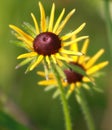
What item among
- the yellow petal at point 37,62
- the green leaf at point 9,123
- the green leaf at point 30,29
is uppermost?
the green leaf at point 30,29

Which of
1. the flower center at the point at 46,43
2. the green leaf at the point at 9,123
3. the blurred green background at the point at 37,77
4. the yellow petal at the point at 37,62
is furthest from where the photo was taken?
the blurred green background at the point at 37,77

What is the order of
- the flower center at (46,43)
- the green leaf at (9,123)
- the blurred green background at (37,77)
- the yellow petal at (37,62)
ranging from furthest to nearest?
the blurred green background at (37,77) → the green leaf at (9,123) → the flower center at (46,43) → the yellow petal at (37,62)

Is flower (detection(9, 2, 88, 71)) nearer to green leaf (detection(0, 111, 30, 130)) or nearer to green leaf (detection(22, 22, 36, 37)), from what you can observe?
green leaf (detection(22, 22, 36, 37))

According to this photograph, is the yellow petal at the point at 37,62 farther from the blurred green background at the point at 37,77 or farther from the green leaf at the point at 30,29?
the blurred green background at the point at 37,77

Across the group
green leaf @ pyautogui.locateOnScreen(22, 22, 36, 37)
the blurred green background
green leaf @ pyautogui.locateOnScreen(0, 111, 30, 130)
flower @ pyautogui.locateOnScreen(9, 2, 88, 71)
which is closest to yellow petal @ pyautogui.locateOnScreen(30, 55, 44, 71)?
flower @ pyautogui.locateOnScreen(9, 2, 88, 71)

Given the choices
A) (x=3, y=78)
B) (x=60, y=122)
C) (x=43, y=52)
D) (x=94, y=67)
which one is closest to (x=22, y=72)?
(x=3, y=78)

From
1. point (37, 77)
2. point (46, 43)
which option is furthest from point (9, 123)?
point (37, 77)

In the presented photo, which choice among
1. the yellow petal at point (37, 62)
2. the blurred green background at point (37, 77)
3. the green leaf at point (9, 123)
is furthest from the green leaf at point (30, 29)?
the blurred green background at point (37, 77)

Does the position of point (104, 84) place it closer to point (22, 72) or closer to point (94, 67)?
point (22, 72)
